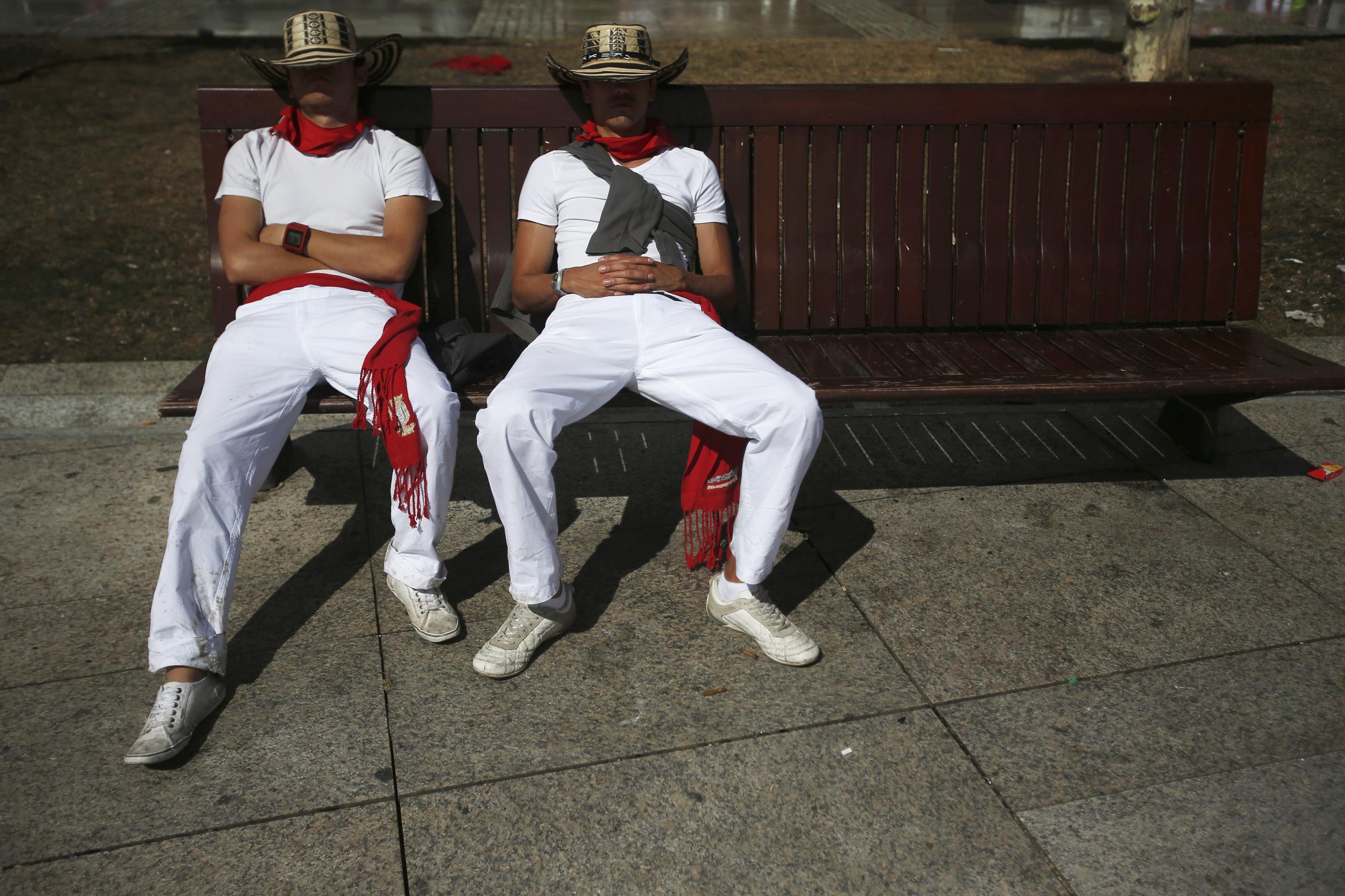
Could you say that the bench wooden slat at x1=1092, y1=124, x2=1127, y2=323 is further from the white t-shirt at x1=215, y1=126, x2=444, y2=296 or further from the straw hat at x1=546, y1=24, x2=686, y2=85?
the white t-shirt at x1=215, y1=126, x2=444, y2=296

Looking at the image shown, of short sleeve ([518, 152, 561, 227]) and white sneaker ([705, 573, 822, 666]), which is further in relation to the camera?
short sleeve ([518, 152, 561, 227])

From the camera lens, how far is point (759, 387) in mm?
3209

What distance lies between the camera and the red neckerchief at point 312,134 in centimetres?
374

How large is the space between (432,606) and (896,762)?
135cm

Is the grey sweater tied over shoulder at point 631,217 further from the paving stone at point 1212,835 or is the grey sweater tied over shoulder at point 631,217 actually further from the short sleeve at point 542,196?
the paving stone at point 1212,835

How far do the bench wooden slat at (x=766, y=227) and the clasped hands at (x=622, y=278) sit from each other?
712mm

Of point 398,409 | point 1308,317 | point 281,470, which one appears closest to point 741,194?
point 398,409

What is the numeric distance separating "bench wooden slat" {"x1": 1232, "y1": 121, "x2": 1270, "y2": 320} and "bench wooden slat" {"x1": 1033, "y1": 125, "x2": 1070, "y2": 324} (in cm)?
68

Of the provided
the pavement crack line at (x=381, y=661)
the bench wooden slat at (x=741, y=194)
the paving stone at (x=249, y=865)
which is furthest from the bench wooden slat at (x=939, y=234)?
the paving stone at (x=249, y=865)

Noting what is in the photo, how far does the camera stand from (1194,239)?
14.5ft

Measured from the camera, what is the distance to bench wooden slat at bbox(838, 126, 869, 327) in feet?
14.0

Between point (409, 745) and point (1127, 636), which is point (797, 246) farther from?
point (409, 745)

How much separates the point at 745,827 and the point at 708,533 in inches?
43.8

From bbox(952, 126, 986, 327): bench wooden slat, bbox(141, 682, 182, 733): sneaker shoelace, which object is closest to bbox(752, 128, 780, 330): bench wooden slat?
bbox(952, 126, 986, 327): bench wooden slat
